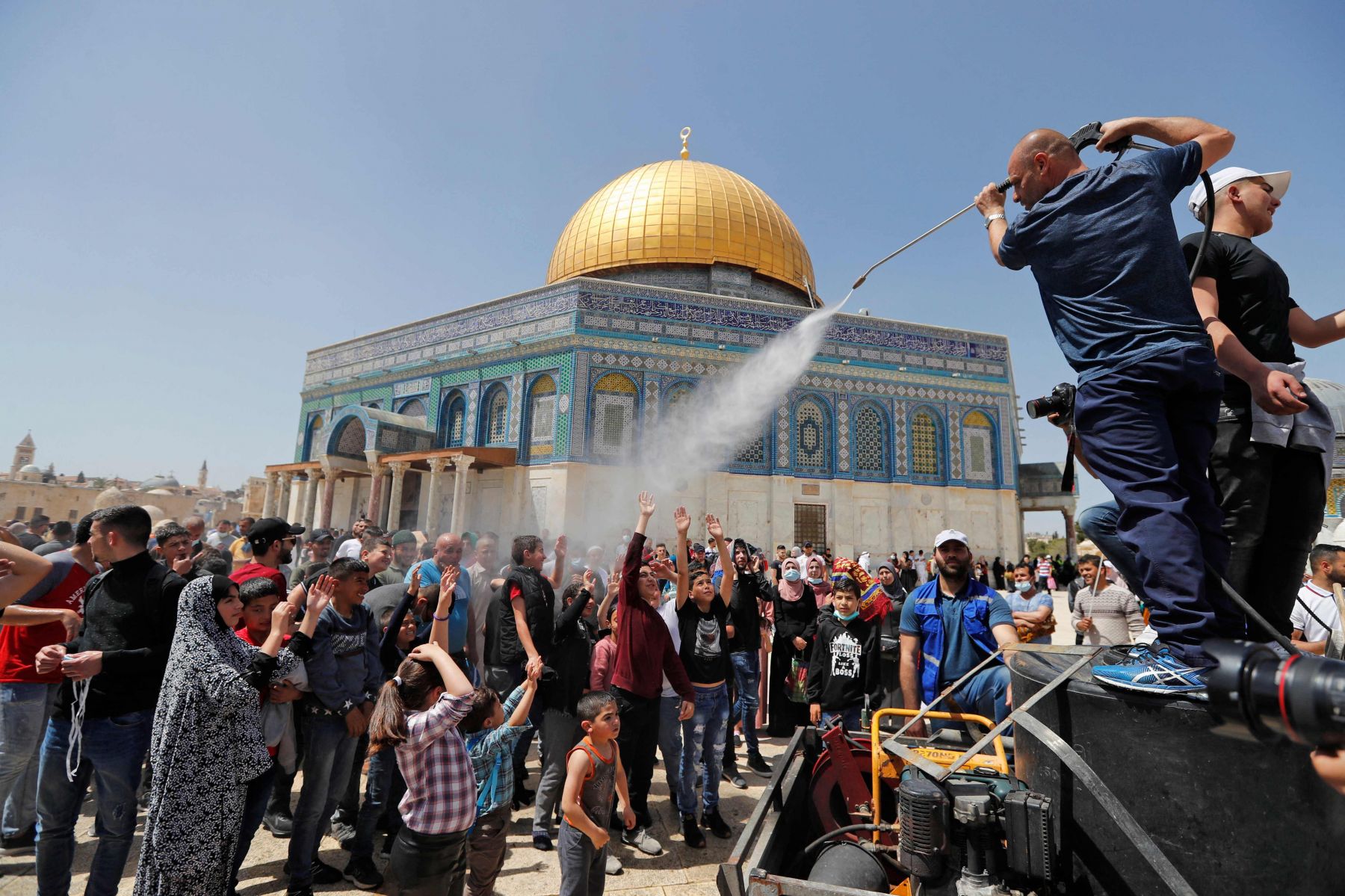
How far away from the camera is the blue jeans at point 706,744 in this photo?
4.41m

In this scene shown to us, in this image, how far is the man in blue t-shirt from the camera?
177cm

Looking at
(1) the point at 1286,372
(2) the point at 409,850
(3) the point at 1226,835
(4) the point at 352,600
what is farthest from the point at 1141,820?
(4) the point at 352,600

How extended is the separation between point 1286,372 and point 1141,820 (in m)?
1.67

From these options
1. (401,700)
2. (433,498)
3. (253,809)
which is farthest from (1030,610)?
(433,498)

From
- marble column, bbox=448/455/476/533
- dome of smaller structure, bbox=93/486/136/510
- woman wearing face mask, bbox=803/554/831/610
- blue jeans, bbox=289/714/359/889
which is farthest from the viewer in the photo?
marble column, bbox=448/455/476/533

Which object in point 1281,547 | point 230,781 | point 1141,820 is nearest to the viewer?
point 1141,820

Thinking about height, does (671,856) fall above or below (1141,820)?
below

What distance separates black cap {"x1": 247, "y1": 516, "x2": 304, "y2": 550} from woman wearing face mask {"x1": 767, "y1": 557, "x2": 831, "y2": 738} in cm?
409

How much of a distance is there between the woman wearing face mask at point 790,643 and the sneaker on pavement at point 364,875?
340 cm

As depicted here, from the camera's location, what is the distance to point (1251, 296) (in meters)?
2.41

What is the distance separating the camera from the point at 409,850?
8.79 ft

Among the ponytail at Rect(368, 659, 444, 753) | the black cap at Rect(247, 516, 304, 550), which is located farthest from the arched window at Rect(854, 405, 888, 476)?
the ponytail at Rect(368, 659, 444, 753)

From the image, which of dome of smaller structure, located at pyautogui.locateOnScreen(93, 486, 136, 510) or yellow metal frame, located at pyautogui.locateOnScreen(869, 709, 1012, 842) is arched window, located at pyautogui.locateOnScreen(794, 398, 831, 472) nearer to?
dome of smaller structure, located at pyautogui.locateOnScreen(93, 486, 136, 510)

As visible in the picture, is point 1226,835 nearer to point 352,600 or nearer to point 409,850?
point 409,850
